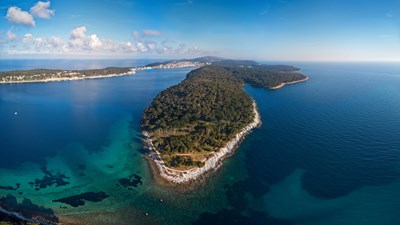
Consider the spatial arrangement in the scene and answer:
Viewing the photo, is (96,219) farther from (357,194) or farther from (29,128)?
(29,128)

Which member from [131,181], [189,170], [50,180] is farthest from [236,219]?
[50,180]

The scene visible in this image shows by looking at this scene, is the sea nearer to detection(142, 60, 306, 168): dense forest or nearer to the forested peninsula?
the forested peninsula

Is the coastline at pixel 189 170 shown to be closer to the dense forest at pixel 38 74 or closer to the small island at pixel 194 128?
the small island at pixel 194 128

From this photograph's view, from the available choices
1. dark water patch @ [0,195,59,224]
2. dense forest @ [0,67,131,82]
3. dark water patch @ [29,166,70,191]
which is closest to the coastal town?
dense forest @ [0,67,131,82]

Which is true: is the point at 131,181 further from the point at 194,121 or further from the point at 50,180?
the point at 194,121

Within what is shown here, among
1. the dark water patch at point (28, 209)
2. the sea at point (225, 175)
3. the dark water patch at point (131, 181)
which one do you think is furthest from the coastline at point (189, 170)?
the dark water patch at point (28, 209)

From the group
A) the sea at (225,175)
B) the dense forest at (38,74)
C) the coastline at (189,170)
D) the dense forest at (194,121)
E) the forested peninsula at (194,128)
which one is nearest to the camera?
the sea at (225,175)

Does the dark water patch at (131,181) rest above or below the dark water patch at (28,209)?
above
